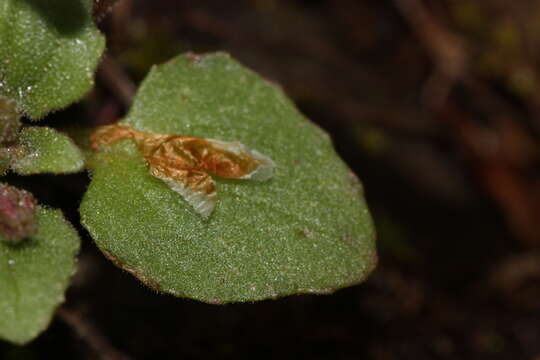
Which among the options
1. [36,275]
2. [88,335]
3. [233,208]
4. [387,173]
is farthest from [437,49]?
[36,275]

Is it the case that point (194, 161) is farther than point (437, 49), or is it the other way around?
point (437, 49)

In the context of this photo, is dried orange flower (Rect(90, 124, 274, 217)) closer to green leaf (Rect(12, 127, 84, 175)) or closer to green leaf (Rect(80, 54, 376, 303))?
green leaf (Rect(80, 54, 376, 303))

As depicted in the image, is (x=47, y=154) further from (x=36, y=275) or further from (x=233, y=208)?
(x=233, y=208)

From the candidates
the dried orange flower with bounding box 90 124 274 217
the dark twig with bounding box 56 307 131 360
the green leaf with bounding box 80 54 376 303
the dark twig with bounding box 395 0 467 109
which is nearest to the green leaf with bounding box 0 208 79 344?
the green leaf with bounding box 80 54 376 303

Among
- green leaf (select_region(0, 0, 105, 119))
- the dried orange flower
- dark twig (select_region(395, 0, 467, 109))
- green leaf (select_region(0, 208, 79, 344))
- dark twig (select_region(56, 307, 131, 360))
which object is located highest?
green leaf (select_region(0, 0, 105, 119))

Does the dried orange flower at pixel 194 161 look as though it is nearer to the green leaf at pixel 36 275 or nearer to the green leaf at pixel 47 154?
the green leaf at pixel 47 154

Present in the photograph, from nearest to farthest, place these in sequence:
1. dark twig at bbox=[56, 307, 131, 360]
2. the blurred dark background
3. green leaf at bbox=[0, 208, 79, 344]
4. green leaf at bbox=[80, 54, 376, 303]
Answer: green leaf at bbox=[0, 208, 79, 344], green leaf at bbox=[80, 54, 376, 303], dark twig at bbox=[56, 307, 131, 360], the blurred dark background
